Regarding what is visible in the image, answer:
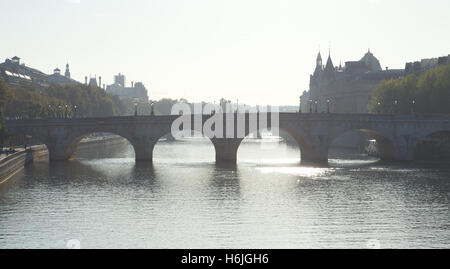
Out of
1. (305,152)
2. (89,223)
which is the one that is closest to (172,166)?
(305,152)

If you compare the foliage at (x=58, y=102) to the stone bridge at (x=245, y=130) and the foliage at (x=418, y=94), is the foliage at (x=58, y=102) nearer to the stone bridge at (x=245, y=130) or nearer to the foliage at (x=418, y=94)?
the stone bridge at (x=245, y=130)

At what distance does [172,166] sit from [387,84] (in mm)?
48431

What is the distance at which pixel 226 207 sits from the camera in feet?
183

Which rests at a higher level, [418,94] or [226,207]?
[418,94]

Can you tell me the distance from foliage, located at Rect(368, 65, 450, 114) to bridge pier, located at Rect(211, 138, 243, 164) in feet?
90.0

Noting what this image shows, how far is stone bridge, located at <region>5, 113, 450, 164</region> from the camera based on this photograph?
95938 millimetres

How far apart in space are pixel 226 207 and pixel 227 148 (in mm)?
40798

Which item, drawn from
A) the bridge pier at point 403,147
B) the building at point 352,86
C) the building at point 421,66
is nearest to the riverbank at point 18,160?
the bridge pier at point 403,147

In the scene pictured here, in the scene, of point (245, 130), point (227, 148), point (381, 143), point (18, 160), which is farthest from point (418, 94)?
point (18, 160)

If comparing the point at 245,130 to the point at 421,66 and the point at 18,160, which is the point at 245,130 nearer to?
the point at 18,160

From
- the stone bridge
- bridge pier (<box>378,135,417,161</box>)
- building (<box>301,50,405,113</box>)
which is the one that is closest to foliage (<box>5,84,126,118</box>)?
the stone bridge

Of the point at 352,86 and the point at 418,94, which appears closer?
the point at 418,94

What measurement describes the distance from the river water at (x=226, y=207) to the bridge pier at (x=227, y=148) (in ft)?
26.4
